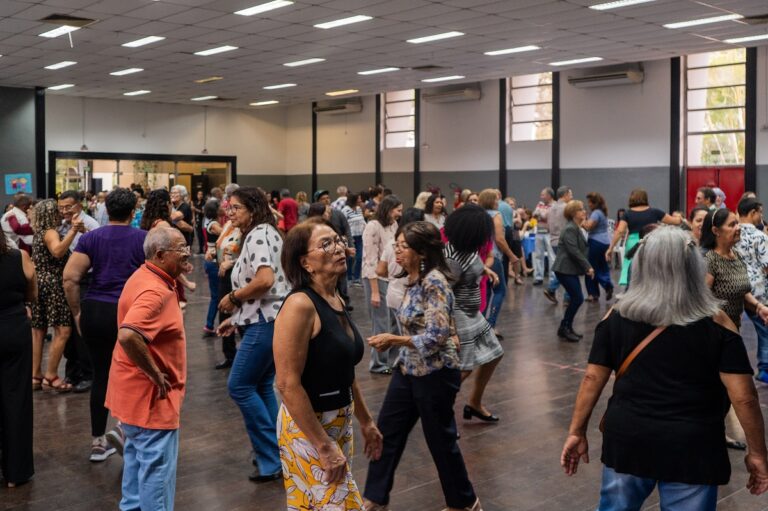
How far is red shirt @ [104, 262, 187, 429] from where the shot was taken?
3.16 meters

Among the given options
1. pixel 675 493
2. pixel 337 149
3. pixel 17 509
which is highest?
pixel 337 149

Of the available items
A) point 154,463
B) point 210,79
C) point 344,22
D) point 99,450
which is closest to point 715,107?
point 344,22

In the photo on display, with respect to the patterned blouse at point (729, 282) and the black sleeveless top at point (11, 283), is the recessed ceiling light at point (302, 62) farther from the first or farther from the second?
the black sleeveless top at point (11, 283)

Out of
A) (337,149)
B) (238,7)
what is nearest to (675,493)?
(238,7)

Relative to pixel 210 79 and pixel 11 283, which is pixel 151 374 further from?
pixel 210 79

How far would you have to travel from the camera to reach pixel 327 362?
8.38 ft

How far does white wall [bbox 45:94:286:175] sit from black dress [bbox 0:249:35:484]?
20.5 meters

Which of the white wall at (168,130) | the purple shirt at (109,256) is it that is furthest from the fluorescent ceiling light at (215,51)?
the purple shirt at (109,256)

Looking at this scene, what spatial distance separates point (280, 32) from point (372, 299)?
26.0 feet

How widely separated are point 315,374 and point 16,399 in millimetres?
2467

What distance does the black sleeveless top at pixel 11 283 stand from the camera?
4133 mm

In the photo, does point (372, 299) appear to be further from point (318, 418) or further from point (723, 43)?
point (723, 43)

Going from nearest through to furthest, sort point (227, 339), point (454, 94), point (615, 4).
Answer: point (227, 339), point (615, 4), point (454, 94)

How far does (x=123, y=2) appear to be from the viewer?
11.1 metres
